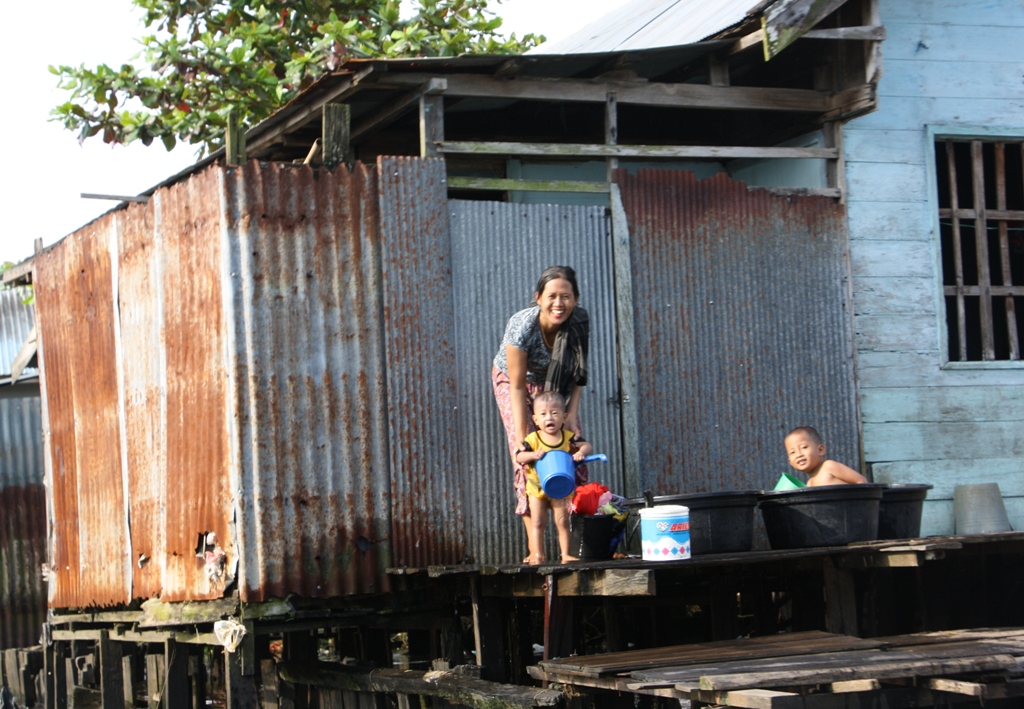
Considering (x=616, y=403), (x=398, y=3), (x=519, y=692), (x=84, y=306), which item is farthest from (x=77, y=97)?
(x=519, y=692)

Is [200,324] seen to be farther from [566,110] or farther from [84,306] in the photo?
[566,110]

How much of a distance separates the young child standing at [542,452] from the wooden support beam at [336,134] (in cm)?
198

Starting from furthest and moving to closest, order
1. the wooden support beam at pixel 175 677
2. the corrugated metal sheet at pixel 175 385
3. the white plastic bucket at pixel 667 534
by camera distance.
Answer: the wooden support beam at pixel 175 677 → the corrugated metal sheet at pixel 175 385 → the white plastic bucket at pixel 667 534

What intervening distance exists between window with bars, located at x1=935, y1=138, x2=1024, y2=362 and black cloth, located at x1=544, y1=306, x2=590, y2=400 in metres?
3.22

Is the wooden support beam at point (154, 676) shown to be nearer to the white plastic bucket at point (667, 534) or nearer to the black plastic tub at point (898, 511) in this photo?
the white plastic bucket at point (667, 534)

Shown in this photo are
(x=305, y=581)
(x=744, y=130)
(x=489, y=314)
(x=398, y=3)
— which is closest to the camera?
(x=305, y=581)

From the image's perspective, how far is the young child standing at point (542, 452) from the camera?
702cm

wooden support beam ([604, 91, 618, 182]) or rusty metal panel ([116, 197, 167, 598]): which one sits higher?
wooden support beam ([604, 91, 618, 182])

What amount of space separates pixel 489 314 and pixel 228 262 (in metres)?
1.61

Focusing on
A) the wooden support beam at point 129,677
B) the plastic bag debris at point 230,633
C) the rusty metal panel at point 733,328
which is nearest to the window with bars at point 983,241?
the rusty metal panel at point 733,328

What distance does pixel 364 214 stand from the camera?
7.91 m

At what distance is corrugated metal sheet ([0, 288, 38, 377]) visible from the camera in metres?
16.9

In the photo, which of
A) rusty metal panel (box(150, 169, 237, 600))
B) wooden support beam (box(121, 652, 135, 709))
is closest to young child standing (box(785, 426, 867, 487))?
rusty metal panel (box(150, 169, 237, 600))

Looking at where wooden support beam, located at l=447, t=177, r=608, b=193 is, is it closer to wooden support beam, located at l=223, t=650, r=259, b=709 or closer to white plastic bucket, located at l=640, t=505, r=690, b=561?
white plastic bucket, located at l=640, t=505, r=690, b=561
